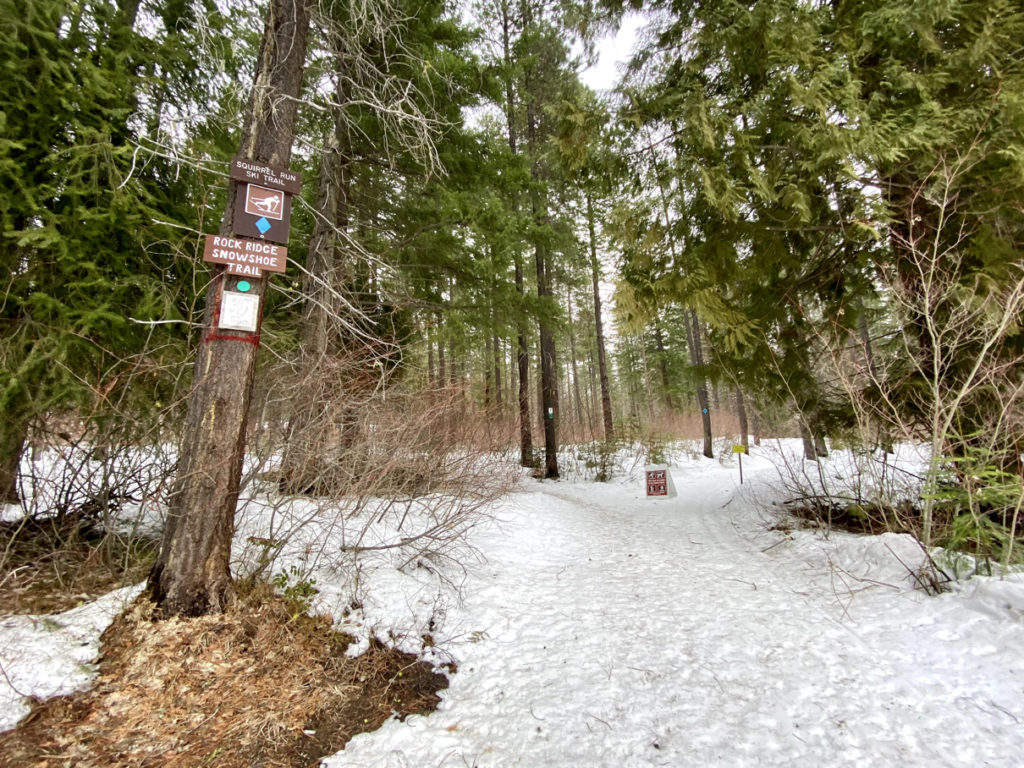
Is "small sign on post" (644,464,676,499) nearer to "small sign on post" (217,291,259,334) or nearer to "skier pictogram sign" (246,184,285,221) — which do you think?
"small sign on post" (217,291,259,334)

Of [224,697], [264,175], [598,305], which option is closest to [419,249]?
[264,175]

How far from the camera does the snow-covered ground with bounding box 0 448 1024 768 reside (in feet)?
6.66

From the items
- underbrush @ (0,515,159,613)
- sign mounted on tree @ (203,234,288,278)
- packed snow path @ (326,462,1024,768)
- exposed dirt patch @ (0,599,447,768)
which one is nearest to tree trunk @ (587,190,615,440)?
packed snow path @ (326,462,1024,768)

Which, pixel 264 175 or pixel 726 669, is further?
pixel 264 175

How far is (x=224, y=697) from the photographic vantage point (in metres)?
2.29

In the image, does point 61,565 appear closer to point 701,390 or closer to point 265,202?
point 265,202

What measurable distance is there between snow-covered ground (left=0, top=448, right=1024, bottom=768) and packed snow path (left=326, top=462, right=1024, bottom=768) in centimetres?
1

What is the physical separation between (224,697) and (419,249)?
5.90 m

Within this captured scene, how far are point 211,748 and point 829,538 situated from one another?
5300mm

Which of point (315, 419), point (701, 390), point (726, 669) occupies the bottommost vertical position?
point (726, 669)

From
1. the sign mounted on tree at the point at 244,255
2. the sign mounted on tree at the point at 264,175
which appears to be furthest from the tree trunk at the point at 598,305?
the sign mounted on tree at the point at 244,255

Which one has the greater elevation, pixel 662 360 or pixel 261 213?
pixel 662 360

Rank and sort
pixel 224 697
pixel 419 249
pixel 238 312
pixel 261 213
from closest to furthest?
1. pixel 224 697
2. pixel 238 312
3. pixel 261 213
4. pixel 419 249

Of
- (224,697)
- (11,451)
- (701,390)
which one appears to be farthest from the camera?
(701,390)
